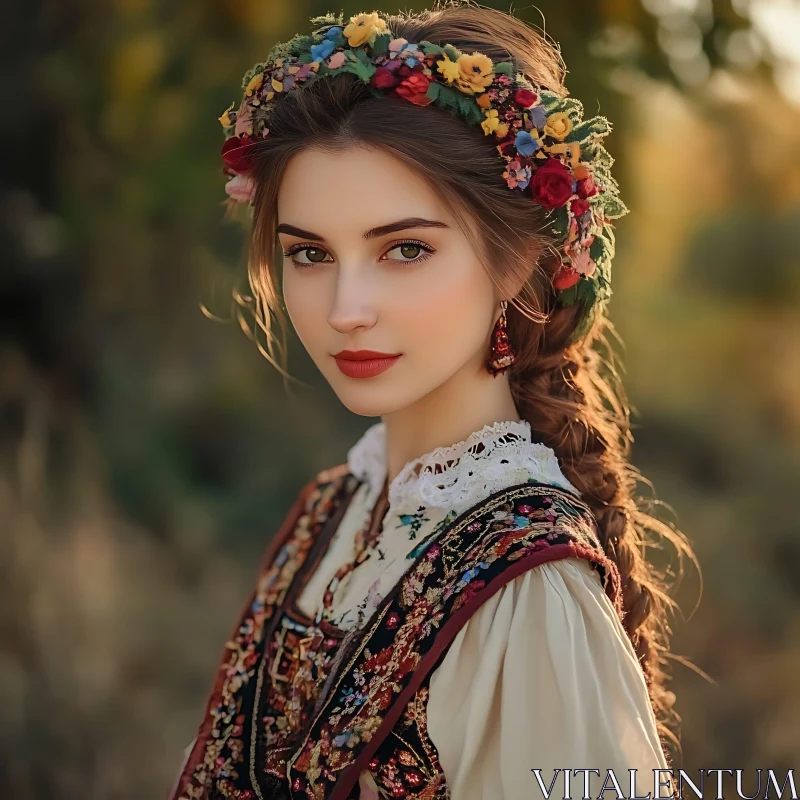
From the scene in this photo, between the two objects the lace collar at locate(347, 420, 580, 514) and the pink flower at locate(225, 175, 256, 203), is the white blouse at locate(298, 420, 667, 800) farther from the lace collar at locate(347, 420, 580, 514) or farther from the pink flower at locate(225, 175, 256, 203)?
the pink flower at locate(225, 175, 256, 203)

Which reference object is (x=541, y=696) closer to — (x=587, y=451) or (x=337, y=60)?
(x=587, y=451)

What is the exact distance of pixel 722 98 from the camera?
280cm

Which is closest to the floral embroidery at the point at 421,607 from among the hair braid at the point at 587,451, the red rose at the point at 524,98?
the hair braid at the point at 587,451

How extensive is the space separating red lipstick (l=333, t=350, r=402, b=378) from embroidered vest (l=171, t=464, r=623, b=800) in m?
0.27

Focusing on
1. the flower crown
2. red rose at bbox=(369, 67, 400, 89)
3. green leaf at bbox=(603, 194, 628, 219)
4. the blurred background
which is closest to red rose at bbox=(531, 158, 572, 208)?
the flower crown

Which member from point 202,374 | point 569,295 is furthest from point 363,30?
point 202,374

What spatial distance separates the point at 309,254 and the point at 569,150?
452mm

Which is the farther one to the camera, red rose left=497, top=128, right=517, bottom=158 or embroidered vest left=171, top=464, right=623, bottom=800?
red rose left=497, top=128, right=517, bottom=158

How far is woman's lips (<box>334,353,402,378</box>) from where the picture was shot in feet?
4.62

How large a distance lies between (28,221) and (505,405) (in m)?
2.44

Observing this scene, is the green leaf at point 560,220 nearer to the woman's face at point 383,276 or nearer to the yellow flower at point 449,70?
the woman's face at point 383,276

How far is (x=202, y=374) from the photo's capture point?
3.84 m

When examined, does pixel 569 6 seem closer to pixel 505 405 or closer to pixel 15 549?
pixel 505 405

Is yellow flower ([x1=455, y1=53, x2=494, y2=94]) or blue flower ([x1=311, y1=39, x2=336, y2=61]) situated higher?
A: blue flower ([x1=311, y1=39, x2=336, y2=61])
